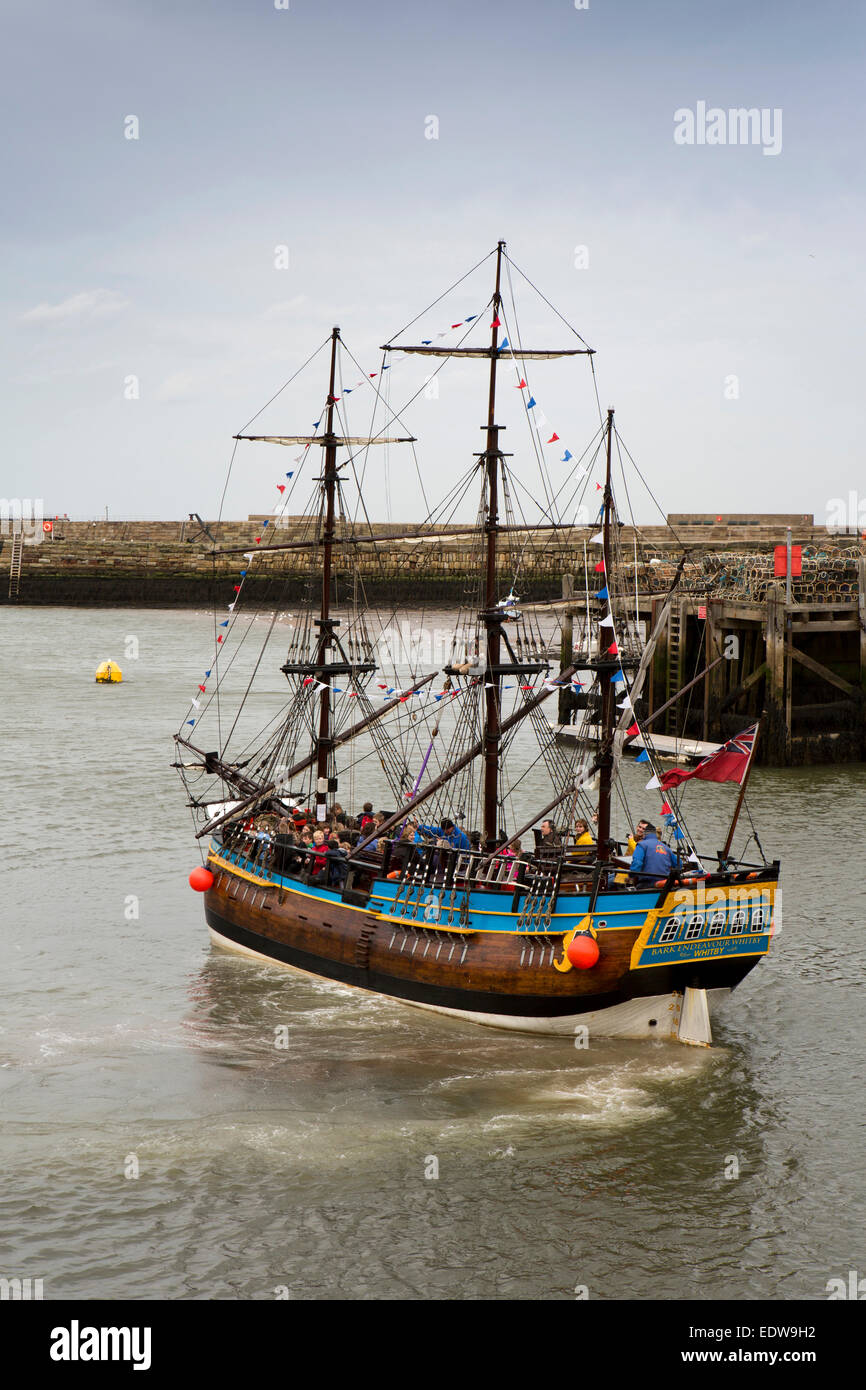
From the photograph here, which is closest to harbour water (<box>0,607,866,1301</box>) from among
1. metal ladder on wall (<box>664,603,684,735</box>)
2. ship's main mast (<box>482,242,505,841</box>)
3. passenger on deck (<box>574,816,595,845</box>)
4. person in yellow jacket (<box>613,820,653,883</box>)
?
person in yellow jacket (<box>613,820,653,883</box>)

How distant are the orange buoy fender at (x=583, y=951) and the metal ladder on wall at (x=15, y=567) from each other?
87.5m

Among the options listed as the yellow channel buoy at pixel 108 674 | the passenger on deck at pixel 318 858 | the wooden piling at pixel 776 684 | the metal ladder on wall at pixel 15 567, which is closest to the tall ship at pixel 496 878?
the passenger on deck at pixel 318 858

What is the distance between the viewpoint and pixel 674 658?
41.9m

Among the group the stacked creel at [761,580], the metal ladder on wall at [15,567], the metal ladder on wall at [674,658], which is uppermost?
the metal ladder on wall at [15,567]

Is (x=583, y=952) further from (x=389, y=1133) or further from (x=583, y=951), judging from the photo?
(x=389, y=1133)

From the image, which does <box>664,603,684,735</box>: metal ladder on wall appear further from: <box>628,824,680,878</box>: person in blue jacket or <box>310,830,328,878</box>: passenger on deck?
<box>628,824,680,878</box>: person in blue jacket

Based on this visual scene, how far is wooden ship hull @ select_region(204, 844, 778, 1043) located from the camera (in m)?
19.1

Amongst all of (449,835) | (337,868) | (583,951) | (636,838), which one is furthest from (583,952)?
(337,868)

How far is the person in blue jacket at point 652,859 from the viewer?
19453mm

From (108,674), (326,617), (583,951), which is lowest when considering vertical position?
(583,951)

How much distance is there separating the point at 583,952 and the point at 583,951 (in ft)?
0.05

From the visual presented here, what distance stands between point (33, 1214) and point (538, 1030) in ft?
25.7

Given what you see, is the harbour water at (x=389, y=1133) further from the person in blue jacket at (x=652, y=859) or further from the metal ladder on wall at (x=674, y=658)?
the metal ladder on wall at (x=674, y=658)

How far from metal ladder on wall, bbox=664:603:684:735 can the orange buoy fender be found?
2285 centimetres
